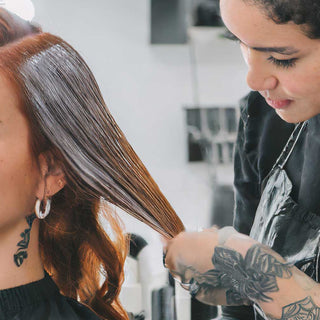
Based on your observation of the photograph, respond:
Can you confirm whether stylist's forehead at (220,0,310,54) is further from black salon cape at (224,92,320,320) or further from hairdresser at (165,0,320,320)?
black salon cape at (224,92,320,320)

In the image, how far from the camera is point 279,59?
0.99 m

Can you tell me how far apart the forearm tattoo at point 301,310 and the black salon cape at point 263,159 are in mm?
205

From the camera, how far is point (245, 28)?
0.97 metres

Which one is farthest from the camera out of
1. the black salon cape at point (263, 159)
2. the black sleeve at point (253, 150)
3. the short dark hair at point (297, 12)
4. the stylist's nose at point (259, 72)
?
the black sleeve at point (253, 150)

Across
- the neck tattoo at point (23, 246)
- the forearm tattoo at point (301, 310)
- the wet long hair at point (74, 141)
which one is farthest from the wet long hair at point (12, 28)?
the forearm tattoo at point (301, 310)

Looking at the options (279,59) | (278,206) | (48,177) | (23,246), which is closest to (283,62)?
(279,59)

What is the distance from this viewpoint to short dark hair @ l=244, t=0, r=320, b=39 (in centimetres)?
91

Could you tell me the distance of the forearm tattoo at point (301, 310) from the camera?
0.99 m

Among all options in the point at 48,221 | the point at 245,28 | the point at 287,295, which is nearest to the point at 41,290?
the point at 48,221

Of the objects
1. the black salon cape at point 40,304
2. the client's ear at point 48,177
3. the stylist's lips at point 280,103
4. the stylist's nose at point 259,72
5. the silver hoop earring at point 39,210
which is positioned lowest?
the black salon cape at point 40,304

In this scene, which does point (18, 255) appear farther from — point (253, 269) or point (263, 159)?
point (263, 159)

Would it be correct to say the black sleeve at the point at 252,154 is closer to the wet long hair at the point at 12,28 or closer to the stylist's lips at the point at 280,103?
the stylist's lips at the point at 280,103

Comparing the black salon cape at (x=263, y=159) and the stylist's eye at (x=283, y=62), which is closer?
the stylist's eye at (x=283, y=62)

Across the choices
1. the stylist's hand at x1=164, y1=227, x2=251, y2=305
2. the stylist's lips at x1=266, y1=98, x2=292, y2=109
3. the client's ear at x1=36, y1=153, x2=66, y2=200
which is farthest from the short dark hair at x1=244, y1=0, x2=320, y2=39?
the client's ear at x1=36, y1=153, x2=66, y2=200
